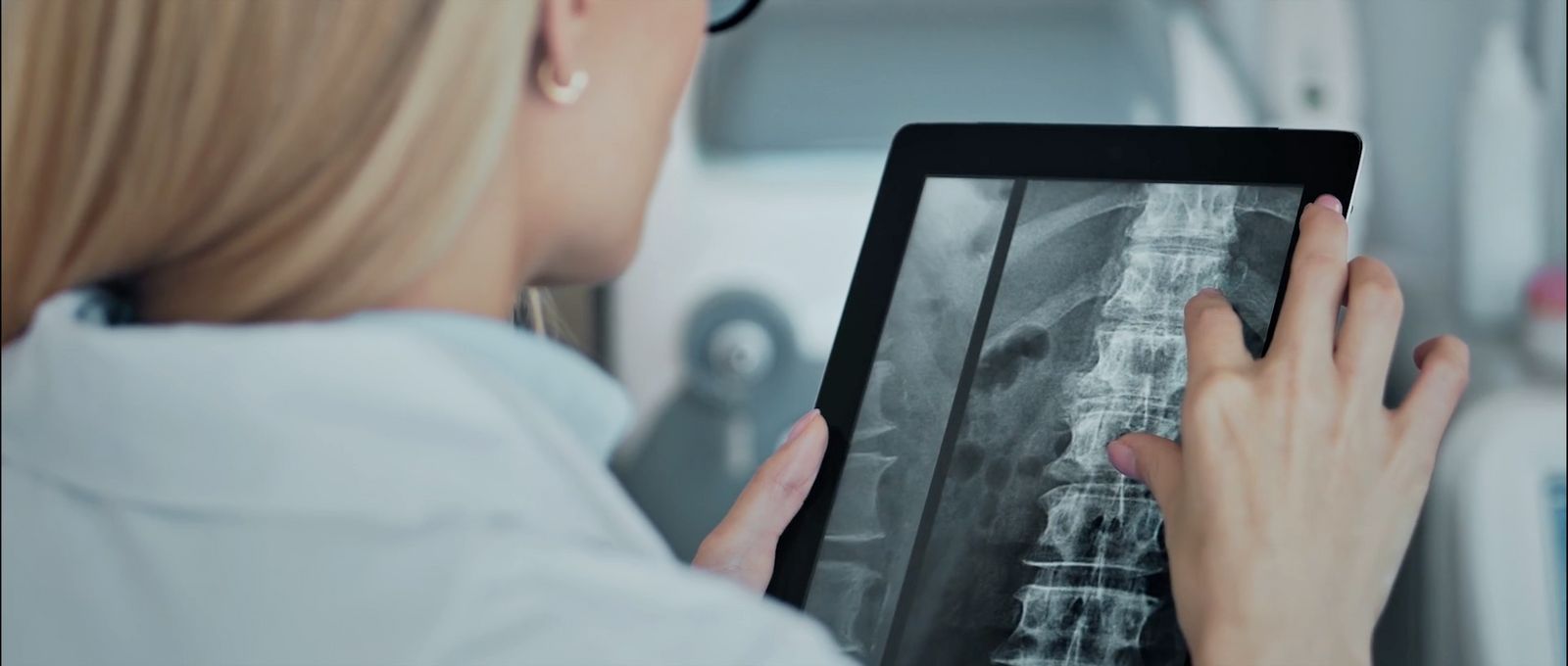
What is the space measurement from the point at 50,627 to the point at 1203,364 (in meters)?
0.46

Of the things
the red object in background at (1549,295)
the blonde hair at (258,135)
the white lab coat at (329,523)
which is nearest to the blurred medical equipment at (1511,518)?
the red object in background at (1549,295)

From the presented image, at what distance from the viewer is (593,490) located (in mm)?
507

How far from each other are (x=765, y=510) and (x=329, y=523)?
27 centimetres

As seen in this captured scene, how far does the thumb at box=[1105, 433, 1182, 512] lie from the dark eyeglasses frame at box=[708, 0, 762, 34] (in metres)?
0.32

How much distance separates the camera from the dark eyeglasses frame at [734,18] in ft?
2.52

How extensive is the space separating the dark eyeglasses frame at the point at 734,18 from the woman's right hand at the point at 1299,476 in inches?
12.4

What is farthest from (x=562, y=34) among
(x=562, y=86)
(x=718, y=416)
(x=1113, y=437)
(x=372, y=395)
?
(x=718, y=416)

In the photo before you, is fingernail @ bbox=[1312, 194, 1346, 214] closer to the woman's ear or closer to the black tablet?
the black tablet

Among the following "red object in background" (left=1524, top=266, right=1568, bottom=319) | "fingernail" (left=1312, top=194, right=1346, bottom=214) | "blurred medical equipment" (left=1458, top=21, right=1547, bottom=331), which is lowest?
"fingernail" (left=1312, top=194, right=1346, bottom=214)

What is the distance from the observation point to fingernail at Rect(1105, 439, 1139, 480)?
Result: 24.2 inches

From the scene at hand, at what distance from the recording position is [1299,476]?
1.88 ft

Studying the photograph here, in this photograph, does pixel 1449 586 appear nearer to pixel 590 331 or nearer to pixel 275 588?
pixel 590 331

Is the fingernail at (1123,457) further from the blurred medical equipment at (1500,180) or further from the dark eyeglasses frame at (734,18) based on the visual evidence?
the blurred medical equipment at (1500,180)

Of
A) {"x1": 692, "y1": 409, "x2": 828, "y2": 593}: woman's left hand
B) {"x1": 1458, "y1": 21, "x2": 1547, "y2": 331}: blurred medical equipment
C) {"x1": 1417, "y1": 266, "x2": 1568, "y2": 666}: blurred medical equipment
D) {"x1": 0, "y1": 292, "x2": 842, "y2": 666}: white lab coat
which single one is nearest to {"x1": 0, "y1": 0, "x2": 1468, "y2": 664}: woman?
{"x1": 0, "y1": 292, "x2": 842, "y2": 666}: white lab coat
